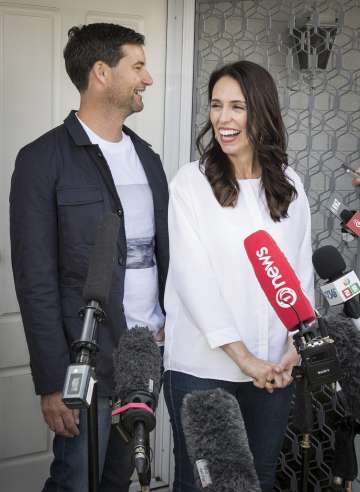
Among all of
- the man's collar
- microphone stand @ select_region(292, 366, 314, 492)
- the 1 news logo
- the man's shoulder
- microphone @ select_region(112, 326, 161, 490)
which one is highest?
the man's collar

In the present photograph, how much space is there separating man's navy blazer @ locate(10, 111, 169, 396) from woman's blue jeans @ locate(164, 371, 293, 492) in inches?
10.0

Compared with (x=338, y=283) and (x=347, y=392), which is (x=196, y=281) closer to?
(x=338, y=283)

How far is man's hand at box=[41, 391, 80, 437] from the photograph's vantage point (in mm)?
1736

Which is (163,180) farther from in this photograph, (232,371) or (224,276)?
(232,371)

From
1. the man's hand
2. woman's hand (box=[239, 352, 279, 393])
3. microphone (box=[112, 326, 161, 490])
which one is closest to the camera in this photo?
microphone (box=[112, 326, 161, 490])

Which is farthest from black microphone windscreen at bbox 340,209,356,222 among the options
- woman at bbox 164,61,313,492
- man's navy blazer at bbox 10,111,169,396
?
man's navy blazer at bbox 10,111,169,396

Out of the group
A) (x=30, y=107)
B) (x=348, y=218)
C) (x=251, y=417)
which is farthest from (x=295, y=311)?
(x=30, y=107)

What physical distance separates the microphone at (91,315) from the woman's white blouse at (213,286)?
51 cm

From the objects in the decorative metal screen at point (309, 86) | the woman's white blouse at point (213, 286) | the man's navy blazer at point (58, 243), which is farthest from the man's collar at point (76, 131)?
the decorative metal screen at point (309, 86)

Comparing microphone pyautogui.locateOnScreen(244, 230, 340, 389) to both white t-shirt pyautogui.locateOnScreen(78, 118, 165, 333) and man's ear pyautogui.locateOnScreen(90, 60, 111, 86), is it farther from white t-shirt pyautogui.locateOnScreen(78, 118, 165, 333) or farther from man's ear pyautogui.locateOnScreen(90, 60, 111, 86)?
man's ear pyautogui.locateOnScreen(90, 60, 111, 86)

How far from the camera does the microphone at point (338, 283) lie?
4.54 ft

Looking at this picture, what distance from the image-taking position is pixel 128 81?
6.37 ft

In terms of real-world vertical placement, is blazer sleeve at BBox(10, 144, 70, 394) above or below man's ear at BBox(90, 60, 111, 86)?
below

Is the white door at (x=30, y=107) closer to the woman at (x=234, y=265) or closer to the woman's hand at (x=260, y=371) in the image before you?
the woman at (x=234, y=265)
